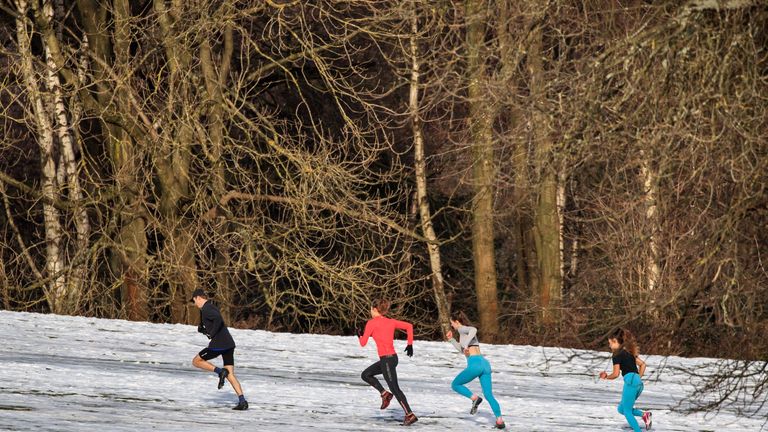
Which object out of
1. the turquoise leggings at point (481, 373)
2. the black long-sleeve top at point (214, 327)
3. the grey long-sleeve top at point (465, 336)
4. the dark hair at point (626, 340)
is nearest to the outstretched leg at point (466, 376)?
the turquoise leggings at point (481, 373)

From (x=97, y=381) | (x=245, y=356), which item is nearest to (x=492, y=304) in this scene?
(x=245, y=356)

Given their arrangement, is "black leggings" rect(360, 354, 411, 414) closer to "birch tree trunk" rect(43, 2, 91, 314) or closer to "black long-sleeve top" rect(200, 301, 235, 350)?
"black long-sleeve top" rect(200, 301, 235, 350)

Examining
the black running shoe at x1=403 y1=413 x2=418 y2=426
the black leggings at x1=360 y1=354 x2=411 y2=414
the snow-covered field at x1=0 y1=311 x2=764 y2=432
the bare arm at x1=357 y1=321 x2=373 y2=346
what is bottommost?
the snow-covered field at x1=0 y1=311 x2=764 y2=432

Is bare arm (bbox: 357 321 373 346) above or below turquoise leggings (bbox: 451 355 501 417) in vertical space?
above

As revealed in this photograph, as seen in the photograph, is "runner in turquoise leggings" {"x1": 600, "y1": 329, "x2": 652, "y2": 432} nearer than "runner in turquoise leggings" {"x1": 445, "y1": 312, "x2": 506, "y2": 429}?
Yes

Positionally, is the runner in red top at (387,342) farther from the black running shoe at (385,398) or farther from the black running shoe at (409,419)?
the black running shoe at (385,398)

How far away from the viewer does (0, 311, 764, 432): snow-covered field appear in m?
15.1

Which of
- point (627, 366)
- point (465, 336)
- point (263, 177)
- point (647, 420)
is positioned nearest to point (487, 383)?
point (465, 336)

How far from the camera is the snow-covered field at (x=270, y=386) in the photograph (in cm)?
1506

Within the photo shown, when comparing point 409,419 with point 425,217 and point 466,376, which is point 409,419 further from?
point 425,217

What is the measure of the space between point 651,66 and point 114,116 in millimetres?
15139

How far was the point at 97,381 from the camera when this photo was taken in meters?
17.5

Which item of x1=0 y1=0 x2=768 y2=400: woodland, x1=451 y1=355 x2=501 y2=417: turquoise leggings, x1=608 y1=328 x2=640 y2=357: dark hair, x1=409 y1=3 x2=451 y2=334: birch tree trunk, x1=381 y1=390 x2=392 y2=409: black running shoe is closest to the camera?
x1=608 y1=328 x2=640 y2=357: dark hair

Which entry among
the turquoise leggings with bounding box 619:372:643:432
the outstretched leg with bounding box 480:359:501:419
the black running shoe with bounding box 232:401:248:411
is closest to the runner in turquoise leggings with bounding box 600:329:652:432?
the turquoise leggings with bounding box 619:372:643:432
